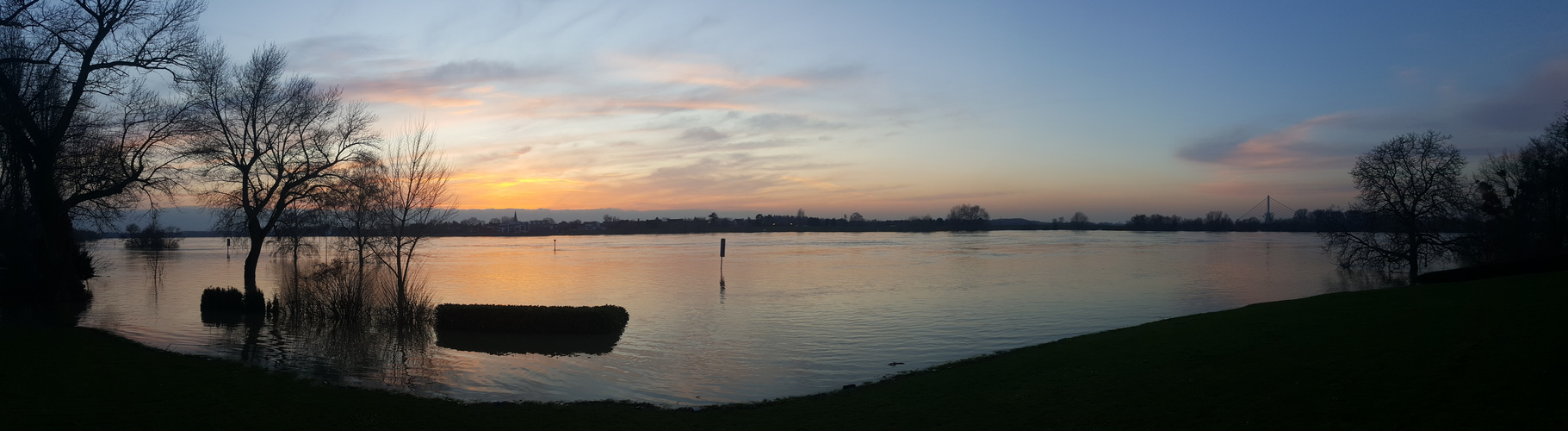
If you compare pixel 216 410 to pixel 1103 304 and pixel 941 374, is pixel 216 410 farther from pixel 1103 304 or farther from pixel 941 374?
pixel 1103 304

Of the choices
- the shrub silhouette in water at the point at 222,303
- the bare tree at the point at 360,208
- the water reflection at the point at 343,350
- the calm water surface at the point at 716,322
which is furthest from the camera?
the bare tree at the point at 360,208

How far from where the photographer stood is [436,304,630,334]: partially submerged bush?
19.4 metres

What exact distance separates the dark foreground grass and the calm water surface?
2380 millimetres

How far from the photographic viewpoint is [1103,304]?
87.1 ft

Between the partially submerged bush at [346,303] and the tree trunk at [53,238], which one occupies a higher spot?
the tree trunk at [53,238]

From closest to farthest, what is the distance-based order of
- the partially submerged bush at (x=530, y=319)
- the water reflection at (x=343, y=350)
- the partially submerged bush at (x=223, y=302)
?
A: the water reflection at (x=343, y=350), the partially submerged bush at (x=530, y=319), the partially submerged bush at (x=223, y=302)

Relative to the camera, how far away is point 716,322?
22.5 metres

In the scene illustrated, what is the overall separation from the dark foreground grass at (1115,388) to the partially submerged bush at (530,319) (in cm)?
733

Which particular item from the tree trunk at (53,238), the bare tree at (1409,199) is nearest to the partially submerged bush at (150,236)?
the tree trunk at (53,238)

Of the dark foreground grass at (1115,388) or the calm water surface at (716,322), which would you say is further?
the calm water surface at (716,322)

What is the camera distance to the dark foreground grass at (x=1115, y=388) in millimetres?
6742

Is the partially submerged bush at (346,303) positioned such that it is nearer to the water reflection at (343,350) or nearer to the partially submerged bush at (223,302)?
the water reflection at (343,350)

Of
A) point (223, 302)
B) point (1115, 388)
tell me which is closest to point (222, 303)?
point (223, 302)

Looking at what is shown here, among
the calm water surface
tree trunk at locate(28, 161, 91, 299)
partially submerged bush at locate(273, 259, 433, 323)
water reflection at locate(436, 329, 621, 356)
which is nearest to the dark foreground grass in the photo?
the calm water surface
